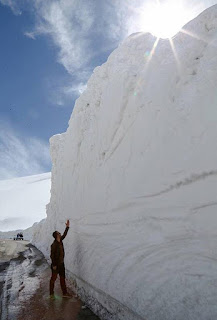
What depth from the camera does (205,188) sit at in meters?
2.95

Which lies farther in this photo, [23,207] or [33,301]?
[23,207]

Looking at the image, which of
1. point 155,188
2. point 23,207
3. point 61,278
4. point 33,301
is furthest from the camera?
point 23,207

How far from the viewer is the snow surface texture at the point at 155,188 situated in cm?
294

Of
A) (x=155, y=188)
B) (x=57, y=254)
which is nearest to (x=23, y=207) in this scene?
(x=57, y=254)

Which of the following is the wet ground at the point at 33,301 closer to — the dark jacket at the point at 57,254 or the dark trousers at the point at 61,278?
the dark trousers at the point at 61,278

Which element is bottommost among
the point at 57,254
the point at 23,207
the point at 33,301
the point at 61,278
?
the point at 33,301

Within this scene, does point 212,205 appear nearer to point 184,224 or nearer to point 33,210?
point 184,224

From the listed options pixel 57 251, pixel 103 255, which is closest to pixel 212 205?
pixel 103 255

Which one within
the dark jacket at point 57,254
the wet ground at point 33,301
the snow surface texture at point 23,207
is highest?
the snow surface texture at point 23,207

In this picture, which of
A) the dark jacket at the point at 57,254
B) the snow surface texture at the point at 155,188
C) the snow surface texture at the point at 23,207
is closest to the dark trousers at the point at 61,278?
the dark jacket at the point at 57,254

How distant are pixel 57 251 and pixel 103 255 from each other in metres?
1.12

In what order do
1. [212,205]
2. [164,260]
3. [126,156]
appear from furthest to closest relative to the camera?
1. [126,156]
2. [164,260]
3. [212,205]

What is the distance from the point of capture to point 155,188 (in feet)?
12.3

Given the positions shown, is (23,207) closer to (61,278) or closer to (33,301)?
(61,278)
